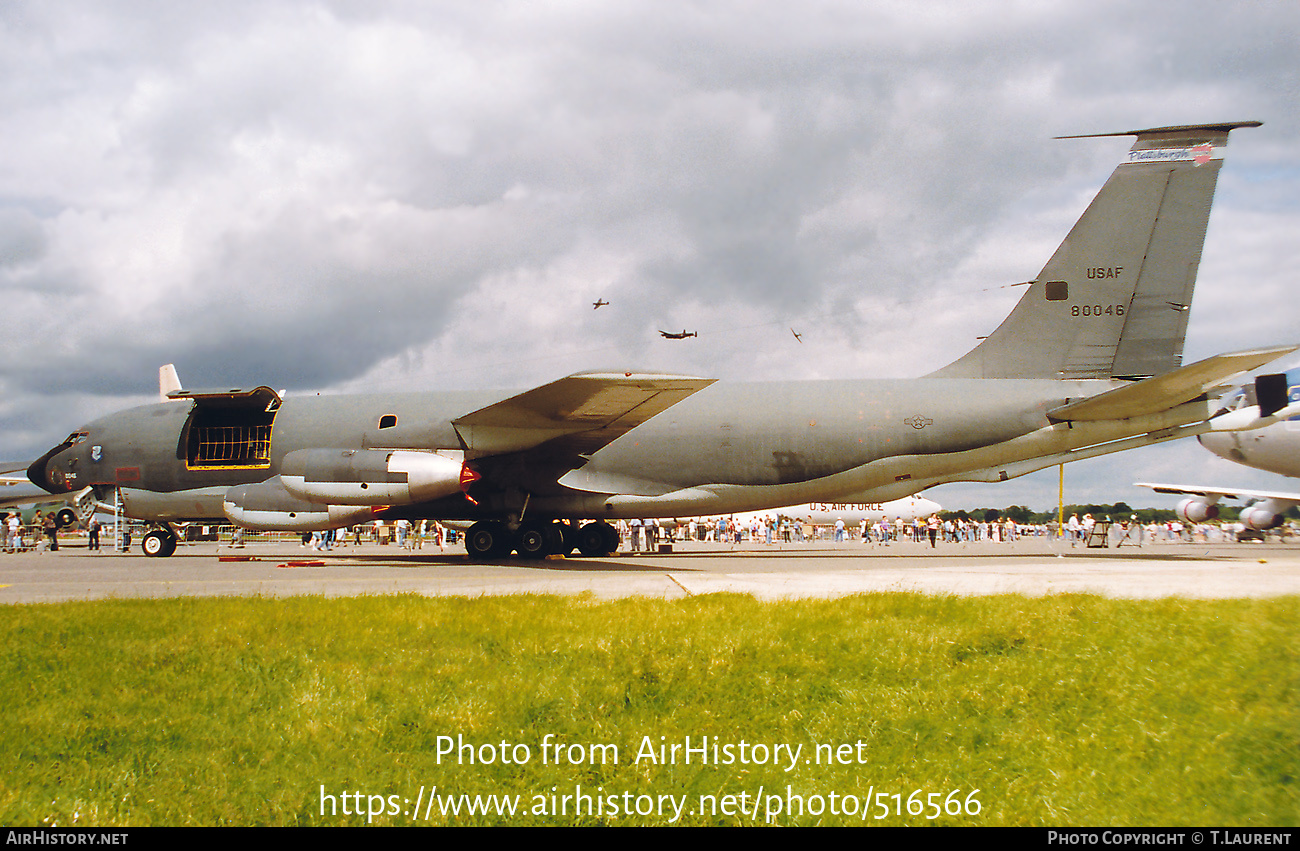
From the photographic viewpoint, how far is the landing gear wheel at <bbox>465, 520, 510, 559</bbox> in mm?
17094

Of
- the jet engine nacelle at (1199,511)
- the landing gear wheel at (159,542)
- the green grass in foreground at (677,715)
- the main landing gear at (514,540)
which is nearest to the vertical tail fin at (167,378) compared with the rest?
the landing gear wheel at (159,542)

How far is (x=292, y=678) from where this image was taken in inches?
196

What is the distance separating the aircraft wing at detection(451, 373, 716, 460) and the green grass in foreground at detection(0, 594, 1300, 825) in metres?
7.37

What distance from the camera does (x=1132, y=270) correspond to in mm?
17047

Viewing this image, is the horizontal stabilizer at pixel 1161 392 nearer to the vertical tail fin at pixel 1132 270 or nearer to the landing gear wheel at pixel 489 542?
the vertical tail fin at pixel 1132 270

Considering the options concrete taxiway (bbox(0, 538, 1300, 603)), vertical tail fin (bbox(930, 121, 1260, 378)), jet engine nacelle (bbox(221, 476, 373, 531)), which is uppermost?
vertical tail fin (bbox(930, 121, 1260, 378))

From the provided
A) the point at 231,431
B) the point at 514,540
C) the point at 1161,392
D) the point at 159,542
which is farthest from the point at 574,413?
the point at 159,542

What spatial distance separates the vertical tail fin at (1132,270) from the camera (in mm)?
16719

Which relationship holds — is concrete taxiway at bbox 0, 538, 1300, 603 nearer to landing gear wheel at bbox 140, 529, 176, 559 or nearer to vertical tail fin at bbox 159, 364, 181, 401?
landing gear wheel at bbox 140, 529, 176, 559

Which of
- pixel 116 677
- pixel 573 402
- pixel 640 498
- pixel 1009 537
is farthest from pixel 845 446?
pixel 1009 537

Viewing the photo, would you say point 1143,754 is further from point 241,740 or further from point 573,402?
point 573,402

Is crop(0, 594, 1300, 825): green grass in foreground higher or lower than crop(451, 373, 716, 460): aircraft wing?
lower

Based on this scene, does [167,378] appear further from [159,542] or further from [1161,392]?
[1161,392]

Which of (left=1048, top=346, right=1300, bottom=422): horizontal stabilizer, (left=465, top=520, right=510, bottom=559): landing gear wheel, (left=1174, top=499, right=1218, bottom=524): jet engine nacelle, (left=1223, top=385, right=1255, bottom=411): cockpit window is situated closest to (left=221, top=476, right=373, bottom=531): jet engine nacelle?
(left=465, top=520, right=510, bottom=559): landing gear wheel
